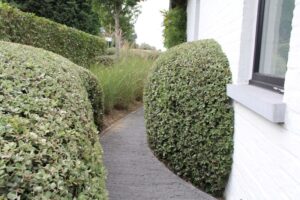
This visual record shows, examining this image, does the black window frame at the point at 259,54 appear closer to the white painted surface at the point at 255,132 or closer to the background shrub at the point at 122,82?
the white painted surface at the point at 255,132

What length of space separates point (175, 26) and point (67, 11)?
567 cm

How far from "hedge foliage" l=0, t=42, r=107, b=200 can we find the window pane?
60.1 inches

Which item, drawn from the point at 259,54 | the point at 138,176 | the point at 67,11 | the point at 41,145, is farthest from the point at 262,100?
the point at 67,11

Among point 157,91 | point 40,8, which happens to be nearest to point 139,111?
point 157,91

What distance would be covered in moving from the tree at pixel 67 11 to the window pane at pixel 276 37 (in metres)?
11.3

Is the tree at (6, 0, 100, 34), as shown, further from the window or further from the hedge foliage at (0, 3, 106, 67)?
the window

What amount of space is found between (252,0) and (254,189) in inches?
63.4

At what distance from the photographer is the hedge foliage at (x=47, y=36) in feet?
18.4

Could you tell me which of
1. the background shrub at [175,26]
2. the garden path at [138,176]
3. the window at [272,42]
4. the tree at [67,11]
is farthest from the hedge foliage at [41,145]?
the tree at [67,11]

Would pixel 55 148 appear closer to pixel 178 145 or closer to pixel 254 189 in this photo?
pixel 254 189

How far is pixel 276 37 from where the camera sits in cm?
258

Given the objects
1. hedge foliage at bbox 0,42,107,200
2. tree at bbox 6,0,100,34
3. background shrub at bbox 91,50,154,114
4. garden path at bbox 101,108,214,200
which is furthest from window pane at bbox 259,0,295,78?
tree at bbox 6,0,100,34

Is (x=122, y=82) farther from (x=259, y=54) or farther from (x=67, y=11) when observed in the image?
(x=67, y=11)

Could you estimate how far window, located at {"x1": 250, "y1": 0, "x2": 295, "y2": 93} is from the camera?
239 cm
